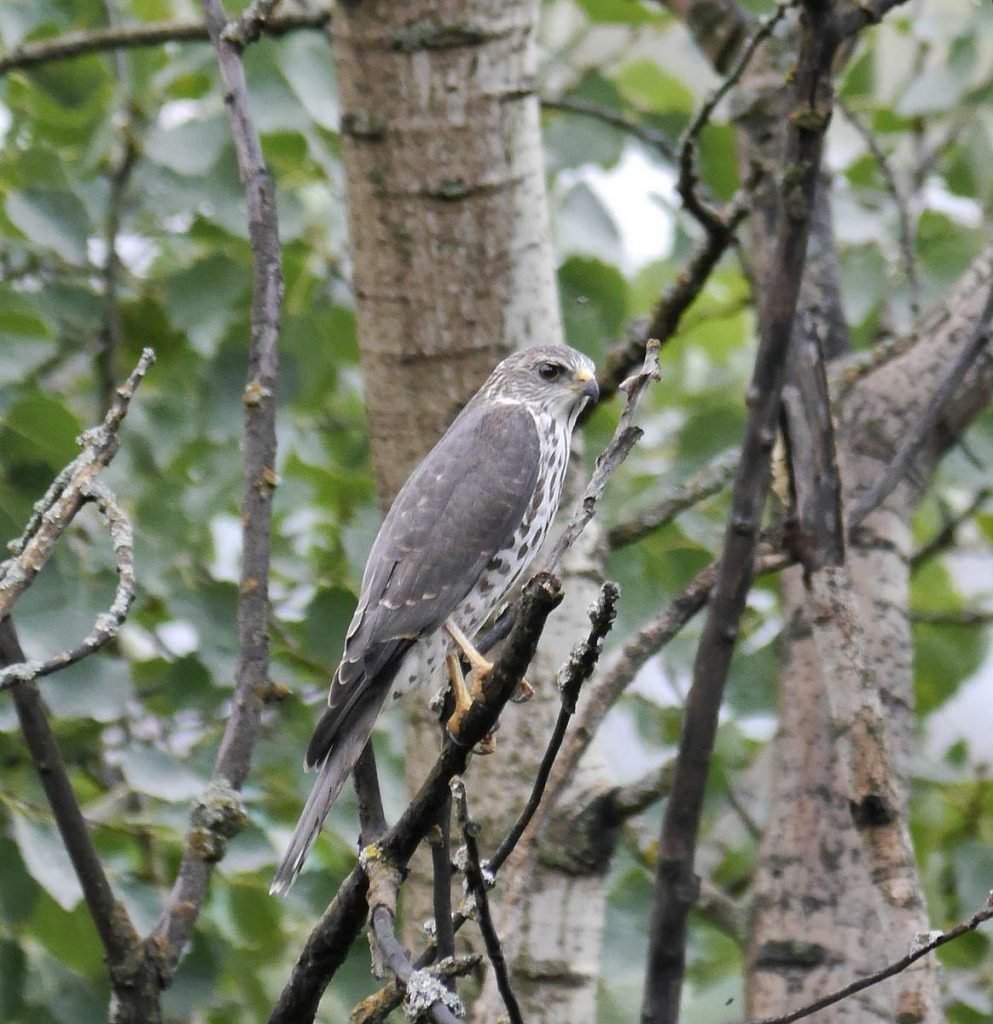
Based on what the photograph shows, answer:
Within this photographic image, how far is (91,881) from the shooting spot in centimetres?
237

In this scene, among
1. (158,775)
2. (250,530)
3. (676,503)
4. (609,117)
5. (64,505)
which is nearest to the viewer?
(64,505)

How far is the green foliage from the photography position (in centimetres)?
340

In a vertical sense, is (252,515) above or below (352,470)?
below

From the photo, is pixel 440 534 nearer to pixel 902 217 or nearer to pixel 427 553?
pixel 427 553

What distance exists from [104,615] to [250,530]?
0.45 m

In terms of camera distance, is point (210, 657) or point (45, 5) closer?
point (210, 657)

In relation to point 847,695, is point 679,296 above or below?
above

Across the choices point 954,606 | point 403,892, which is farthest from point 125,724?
point 954,606

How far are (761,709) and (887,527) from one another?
0.56 m

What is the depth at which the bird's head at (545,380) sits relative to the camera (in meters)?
3.23

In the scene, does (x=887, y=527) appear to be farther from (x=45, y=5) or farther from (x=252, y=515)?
(x=45, y=5)

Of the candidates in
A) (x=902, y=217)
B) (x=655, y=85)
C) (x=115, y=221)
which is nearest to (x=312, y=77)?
(x=115, y=221)

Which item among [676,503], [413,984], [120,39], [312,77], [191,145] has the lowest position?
[413,984]

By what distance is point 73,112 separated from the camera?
4129 mm
